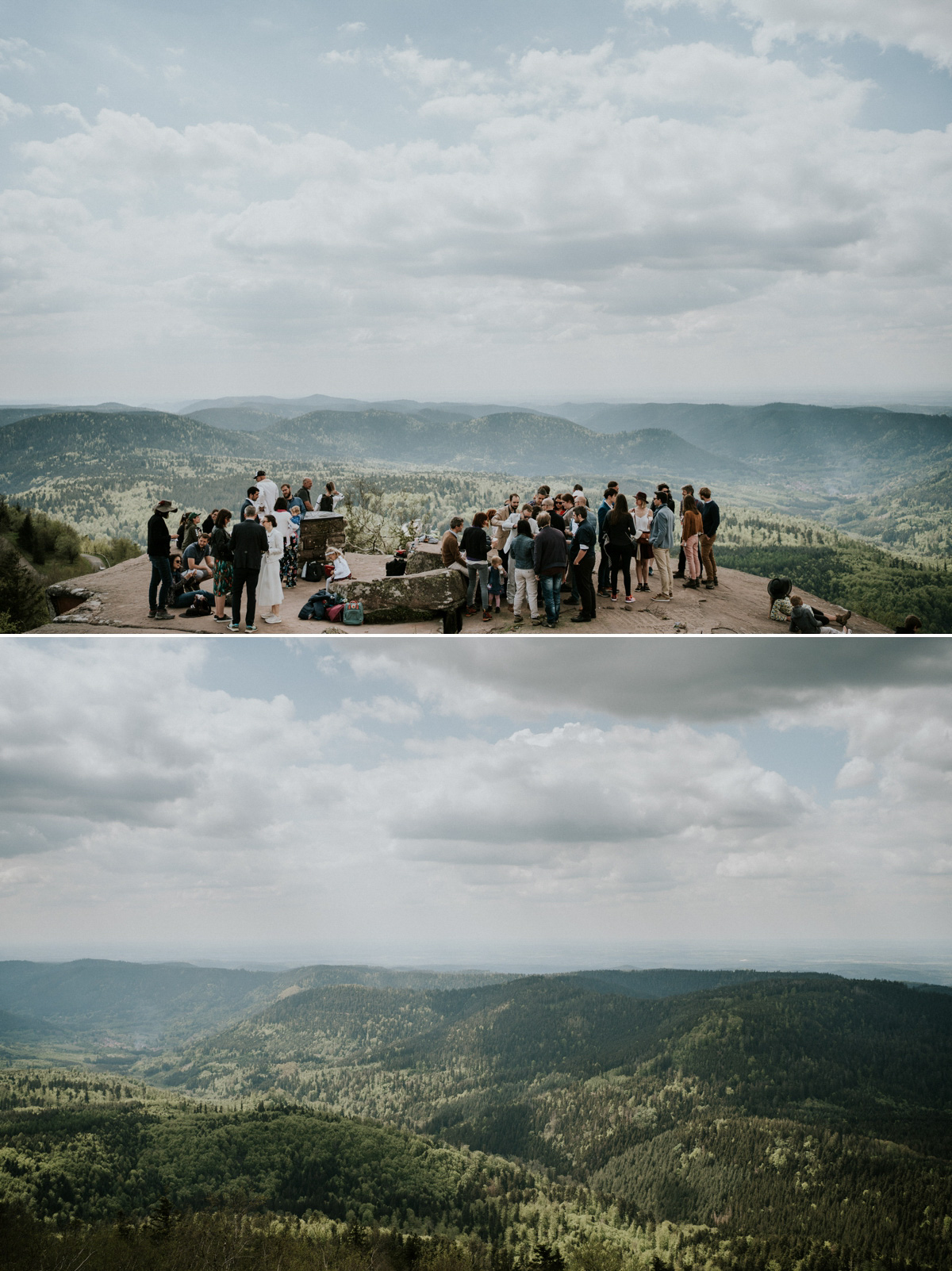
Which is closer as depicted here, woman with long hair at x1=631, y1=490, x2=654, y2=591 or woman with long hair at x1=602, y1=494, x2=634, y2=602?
woman with long hair at x1=602, y1=494, x2=634, y2=602

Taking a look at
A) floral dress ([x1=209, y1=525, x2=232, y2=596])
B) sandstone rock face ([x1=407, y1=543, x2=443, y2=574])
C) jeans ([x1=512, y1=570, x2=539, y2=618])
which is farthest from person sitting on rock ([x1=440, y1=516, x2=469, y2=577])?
floral dress ([x1=209, y1=525, x2=232, y2=596])

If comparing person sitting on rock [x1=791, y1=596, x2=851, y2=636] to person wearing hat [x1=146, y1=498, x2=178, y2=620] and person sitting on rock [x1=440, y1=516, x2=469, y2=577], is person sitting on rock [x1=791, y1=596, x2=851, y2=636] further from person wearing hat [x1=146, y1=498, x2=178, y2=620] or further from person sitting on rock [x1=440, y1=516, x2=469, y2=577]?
person wearing hat [x1=146, y1=498, x2=178, y2=620]

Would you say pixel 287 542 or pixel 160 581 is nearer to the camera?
pixel 160 581

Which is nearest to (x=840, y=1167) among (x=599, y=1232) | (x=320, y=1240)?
(x=599, y=1232)

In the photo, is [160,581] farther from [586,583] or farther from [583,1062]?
[583,1062]

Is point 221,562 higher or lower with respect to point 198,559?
lower

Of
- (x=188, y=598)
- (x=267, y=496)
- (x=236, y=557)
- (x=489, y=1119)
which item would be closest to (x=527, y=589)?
(x=236, y=557)

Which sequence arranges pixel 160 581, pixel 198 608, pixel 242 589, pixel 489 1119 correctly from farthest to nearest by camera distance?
pixel 489 1119
pixel 198 608
pixel 160 581
pixel 242 589
